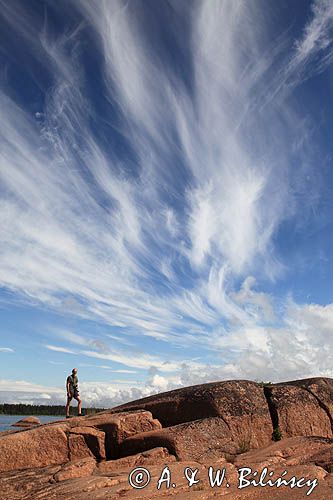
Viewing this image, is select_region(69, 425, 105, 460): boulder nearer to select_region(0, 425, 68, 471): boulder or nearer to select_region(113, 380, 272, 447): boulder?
select_region(0, 425, 68, 471): boulder

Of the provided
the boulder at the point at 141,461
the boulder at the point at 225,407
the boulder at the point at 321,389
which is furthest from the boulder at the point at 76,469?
the boulder at the point at 321,389

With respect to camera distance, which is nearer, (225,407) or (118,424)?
(118,424)

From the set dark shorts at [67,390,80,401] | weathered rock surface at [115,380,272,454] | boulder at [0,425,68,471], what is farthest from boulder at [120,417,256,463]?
dark shorts at [67,390,80,401]

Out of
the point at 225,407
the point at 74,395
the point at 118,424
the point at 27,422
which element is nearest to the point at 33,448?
the point at 118,424

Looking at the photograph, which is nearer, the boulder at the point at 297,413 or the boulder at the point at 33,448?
the boulder at the point at 33,448

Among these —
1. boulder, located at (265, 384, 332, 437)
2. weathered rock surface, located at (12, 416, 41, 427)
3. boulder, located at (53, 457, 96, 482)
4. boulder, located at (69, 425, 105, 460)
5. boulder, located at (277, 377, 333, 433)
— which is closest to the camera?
boulder, located at (53, 457, 96, 482)

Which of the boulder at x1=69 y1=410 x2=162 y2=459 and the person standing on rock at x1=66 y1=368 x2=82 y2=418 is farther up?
the person standing on rock at x1=66 y1=368 x2=82 y2=418

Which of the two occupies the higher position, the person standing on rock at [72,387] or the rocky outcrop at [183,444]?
the person standing on rock at [72,387]

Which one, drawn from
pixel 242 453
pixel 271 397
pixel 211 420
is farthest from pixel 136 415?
pixel 271 397

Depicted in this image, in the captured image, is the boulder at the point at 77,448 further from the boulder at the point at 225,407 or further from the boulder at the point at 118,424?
the boulder at the point at 225,407

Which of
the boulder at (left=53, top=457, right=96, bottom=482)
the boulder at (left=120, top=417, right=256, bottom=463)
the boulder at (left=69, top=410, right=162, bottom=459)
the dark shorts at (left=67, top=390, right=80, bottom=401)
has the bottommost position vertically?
the boulder at (left=53, top=457, right=96, bottom=482)

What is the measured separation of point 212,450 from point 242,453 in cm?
120

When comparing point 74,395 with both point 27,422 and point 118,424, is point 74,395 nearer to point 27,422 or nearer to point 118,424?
Result: point 118,424

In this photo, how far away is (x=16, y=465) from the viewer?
14.5 meters
